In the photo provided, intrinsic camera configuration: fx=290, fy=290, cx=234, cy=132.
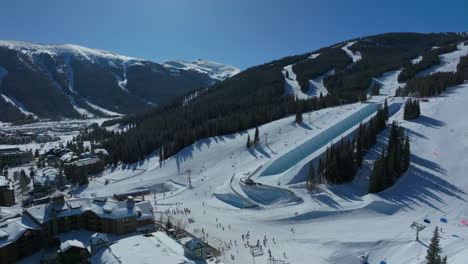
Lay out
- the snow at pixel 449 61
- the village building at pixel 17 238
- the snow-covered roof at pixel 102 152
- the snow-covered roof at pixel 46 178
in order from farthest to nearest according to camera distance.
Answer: the snow at pixel 449 61 < the snow-covered roof at pixel 102 152 < the snow-covered roof at pixel 46 178 < the village building at pixel 17 238

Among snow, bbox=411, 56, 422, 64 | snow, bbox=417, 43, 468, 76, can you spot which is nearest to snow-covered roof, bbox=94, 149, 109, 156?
snow, bbox=417, 43, 468, 76

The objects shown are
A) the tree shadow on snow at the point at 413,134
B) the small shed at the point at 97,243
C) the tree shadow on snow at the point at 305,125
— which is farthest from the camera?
the tree shadow on snow at the point at 305,125

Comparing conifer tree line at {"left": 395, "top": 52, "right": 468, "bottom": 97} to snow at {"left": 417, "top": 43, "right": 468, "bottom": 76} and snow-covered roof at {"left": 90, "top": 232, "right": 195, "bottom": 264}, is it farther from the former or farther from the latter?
snow-covered roof at {"left": 90, "top": 232, "right": 195, "bottom": 264}

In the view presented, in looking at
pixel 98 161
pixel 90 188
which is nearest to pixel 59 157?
pixel 98 161

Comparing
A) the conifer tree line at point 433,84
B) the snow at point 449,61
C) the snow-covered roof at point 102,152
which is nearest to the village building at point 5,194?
the snow-covered roof at point 102,152

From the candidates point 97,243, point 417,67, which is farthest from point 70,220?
point 417,67

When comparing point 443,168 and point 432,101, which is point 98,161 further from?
point 432,101

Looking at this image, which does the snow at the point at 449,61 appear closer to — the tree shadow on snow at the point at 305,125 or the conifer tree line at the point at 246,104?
the conifer tree line at the point at 246,104
